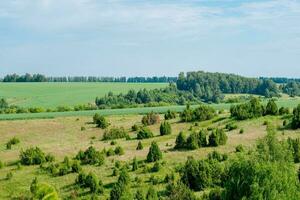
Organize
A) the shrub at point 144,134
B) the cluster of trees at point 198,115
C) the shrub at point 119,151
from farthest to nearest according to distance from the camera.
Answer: the cluster of trees at point 198,115 → the shrub at point 144,134 → the shrub at point 119,151

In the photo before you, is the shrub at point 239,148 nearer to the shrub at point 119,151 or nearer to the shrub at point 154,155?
the shrub at point 154,155

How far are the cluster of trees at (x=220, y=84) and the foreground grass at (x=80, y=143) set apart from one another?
7594cm

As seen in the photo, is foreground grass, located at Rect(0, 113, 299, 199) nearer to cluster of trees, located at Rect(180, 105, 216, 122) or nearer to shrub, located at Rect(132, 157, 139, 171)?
shrub, located at Rect(132, 157, 139, 171)

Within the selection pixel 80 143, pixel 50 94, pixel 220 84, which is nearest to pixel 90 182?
pixel 80 143

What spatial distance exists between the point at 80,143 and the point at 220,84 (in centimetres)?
10577

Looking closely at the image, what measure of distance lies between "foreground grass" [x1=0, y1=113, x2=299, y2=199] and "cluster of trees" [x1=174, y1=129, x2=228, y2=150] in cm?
90

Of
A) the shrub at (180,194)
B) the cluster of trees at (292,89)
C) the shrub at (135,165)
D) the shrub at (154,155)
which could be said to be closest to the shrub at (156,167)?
the shrub at (135,165)

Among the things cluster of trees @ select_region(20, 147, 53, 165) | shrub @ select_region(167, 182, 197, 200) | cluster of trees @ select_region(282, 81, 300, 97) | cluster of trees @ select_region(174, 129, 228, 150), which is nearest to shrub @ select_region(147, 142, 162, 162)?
cluster of trees @ select_region(174, 129, 228, 150)

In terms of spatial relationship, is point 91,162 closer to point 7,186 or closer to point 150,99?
point 7,186

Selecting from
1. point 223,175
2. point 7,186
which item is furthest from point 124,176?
point 7,186

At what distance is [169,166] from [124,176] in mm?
9487

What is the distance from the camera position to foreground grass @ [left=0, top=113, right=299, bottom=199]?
5400 cm

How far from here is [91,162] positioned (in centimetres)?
5962

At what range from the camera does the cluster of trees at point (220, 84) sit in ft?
541
